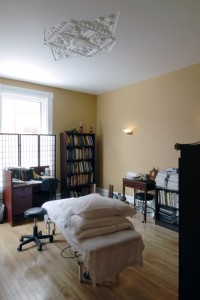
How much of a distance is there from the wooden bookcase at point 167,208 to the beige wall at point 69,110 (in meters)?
2.43

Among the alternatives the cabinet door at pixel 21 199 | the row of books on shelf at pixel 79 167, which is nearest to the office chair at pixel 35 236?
the cabinet door at pixel 21 199

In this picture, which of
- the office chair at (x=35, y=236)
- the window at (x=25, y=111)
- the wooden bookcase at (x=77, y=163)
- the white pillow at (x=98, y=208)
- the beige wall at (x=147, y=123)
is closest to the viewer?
the white pillow at (x=98, y=208)

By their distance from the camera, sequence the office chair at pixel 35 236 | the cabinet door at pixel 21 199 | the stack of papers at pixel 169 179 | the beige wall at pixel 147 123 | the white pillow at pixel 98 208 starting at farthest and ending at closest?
the cabinet door at pixel 21 199, the beige wall at pixel 147 123, the stack of papers at pixel 169 179, the office chair at pixel 35 236, the white pillow at pixel 98 208

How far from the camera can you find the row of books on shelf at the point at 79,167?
15.8 feet

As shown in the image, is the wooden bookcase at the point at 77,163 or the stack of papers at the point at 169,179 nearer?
the stack of papers at the point at 169,179

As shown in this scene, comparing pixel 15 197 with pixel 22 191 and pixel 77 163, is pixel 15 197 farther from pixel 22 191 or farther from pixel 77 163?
pixel 77 163

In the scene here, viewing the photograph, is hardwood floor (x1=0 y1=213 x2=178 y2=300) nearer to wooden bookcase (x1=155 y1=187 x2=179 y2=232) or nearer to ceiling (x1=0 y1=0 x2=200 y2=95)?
wooden bookcase (x1=155 y1=187 x2=179 y2=232)

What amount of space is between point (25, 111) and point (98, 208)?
3253 mm

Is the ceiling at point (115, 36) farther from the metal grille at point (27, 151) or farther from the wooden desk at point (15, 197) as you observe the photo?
the wooden desk at point (15, 197)

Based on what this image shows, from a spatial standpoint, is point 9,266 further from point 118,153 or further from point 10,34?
point 118,153

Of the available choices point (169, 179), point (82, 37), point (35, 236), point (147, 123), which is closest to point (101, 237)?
point (35, 236)

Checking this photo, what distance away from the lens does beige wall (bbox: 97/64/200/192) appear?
11.6 feet

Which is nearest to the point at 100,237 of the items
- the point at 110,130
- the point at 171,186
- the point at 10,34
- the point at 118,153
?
the point at 171,186

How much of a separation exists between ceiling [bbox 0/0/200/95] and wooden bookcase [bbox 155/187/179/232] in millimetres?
2138
